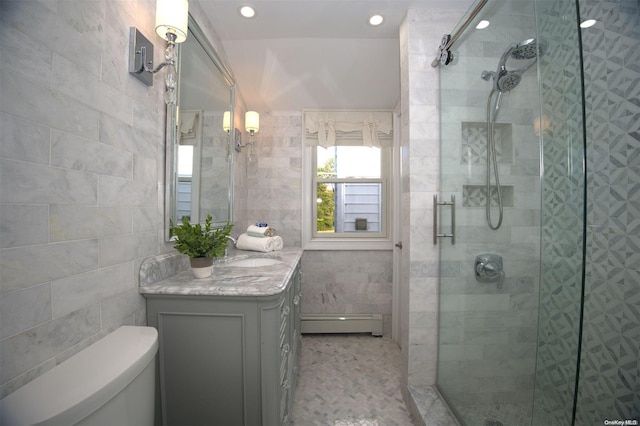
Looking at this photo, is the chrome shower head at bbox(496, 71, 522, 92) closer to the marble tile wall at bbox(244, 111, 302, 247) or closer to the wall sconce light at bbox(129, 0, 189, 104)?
the wall sconce light at bbox(129, 0, 189, 104)

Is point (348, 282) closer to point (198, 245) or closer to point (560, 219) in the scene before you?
point (198, 245)

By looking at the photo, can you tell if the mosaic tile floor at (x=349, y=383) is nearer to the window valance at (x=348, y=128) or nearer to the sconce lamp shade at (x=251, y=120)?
the window valance at (x=348, y=128)

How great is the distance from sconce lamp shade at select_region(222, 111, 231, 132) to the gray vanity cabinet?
1291 millimetres

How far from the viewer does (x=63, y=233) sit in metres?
0.70

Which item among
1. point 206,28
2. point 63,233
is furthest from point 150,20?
point 63,233

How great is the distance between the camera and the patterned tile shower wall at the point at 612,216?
102 cm

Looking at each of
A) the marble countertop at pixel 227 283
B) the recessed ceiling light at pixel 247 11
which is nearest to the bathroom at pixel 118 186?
the marble countertop at pixel 227 283

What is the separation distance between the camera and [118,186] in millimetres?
890

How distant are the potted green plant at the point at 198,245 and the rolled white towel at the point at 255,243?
705mm

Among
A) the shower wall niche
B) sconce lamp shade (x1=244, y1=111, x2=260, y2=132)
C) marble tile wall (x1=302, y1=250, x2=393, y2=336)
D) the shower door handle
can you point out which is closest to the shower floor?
the shower door handle

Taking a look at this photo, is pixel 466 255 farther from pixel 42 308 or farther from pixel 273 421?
pixel 42 308

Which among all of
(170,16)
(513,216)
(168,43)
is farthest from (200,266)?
(513,216)

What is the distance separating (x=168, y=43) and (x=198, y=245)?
0.84 m

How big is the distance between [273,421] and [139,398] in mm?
545
